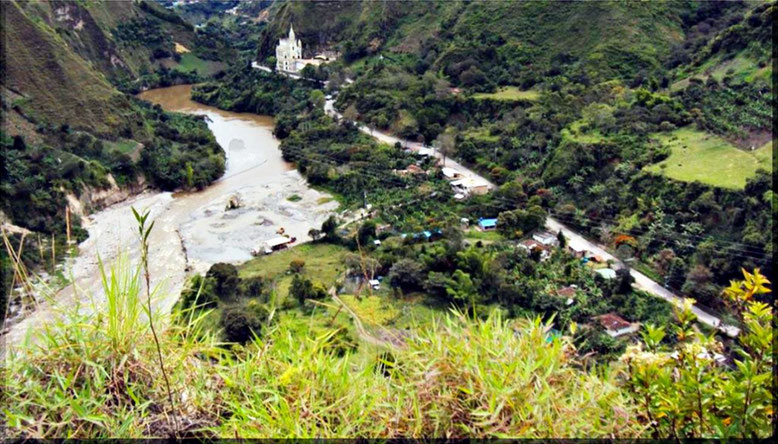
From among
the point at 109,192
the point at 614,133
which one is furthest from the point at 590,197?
the point at 109,192

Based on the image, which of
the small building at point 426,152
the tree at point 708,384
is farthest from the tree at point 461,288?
the tree at point 708,384

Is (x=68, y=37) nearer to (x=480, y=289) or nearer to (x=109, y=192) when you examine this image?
(x=109, y=192)

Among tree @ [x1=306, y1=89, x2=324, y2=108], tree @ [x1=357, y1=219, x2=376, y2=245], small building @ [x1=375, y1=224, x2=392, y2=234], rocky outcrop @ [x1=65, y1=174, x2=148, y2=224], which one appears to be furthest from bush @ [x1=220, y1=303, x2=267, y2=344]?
tree @ [x1=306, y1=89, x2=324, y2=108]

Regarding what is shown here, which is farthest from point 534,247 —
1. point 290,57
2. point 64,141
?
point 290,57

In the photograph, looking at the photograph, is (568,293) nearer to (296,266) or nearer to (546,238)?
(546,238)

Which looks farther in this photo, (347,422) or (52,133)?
(52,133)

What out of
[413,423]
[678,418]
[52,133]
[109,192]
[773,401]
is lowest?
[109,192]
